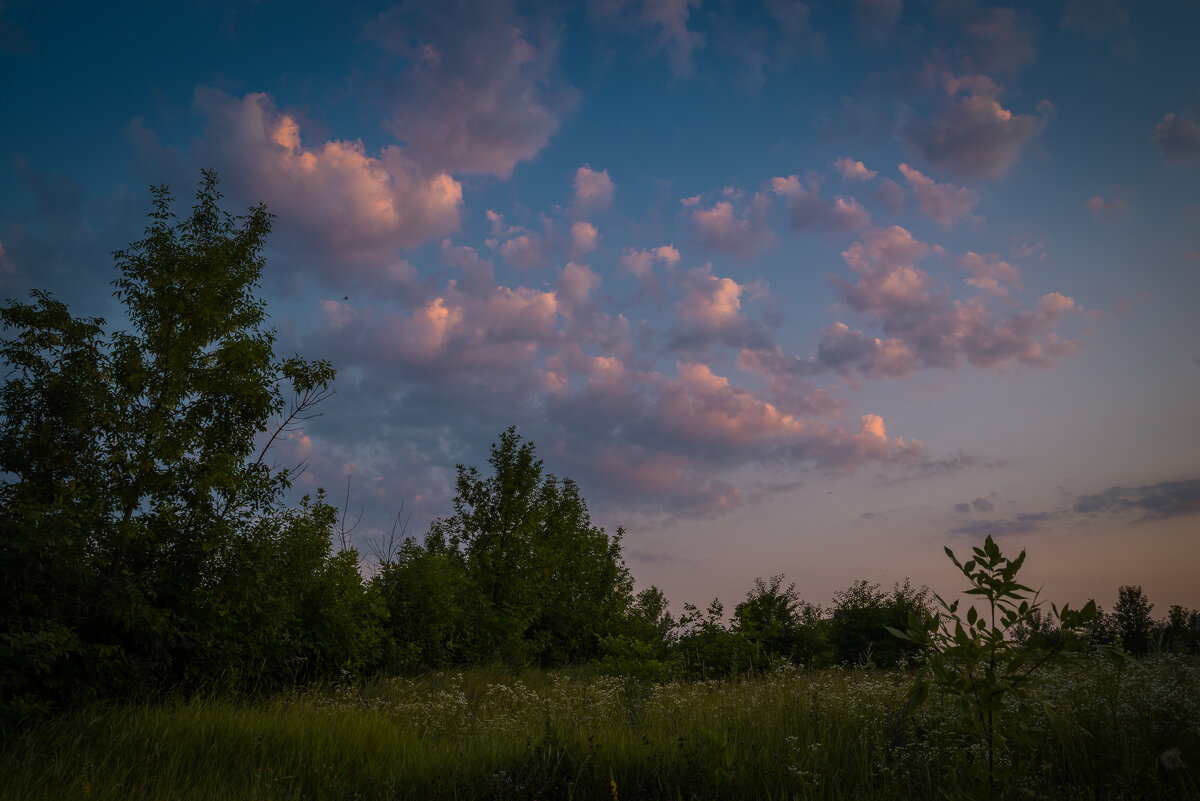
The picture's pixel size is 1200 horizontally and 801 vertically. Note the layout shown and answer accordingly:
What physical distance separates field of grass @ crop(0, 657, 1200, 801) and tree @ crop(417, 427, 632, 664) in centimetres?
1016

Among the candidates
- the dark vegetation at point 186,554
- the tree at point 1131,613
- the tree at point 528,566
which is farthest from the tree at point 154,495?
the tree at point 1131,613

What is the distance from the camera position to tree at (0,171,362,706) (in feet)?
26.2

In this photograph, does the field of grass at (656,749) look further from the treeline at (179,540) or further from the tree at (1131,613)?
the tree at (1131,613)

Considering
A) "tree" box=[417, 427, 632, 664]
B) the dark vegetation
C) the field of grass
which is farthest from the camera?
"tree" box=[417, 427, 632, 664]

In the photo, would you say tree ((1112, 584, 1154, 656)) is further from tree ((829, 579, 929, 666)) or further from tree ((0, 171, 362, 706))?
tree ((0, 171, 362, 706))

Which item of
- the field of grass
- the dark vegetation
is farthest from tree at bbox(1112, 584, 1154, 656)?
the field of grass

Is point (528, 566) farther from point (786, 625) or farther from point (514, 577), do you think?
point (786, 625)

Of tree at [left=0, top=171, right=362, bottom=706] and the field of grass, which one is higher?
tree at [left=0, top=171, right=362, bottom=706]

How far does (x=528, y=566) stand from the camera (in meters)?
19.4

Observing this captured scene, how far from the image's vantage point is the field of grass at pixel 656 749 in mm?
4590

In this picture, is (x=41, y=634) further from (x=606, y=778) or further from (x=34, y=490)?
(x=606, y=778)

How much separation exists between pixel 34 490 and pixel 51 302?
3.05m

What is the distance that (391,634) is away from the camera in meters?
13.8

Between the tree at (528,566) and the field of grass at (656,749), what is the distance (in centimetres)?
1016
